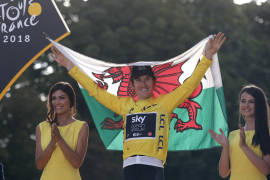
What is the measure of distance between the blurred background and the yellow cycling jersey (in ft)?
51.8

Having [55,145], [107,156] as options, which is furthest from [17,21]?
[107,156]

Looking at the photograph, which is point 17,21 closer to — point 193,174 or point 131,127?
point 131,127

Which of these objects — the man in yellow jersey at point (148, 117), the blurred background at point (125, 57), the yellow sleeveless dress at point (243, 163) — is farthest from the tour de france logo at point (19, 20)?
the blurred background at point (125, 57)

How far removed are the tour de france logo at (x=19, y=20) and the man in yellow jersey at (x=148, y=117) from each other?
151 cm

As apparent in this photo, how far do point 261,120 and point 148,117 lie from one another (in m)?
1.06

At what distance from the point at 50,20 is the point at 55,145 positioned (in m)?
1.83

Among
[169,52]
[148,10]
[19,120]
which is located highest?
[148,10]

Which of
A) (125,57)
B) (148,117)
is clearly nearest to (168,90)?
(148,117)

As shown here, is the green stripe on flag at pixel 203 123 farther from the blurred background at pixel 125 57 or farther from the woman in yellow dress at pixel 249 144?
the blurred background at pixel 125 57

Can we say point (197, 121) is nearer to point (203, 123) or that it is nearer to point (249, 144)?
point (203, 123)

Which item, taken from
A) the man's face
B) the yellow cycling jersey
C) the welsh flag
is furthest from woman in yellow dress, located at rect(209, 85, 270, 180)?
the man's face

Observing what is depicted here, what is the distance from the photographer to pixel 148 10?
84.6 feet

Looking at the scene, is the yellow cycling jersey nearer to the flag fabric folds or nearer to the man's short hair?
the man's short hair

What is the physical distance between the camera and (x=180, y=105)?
256 inches
